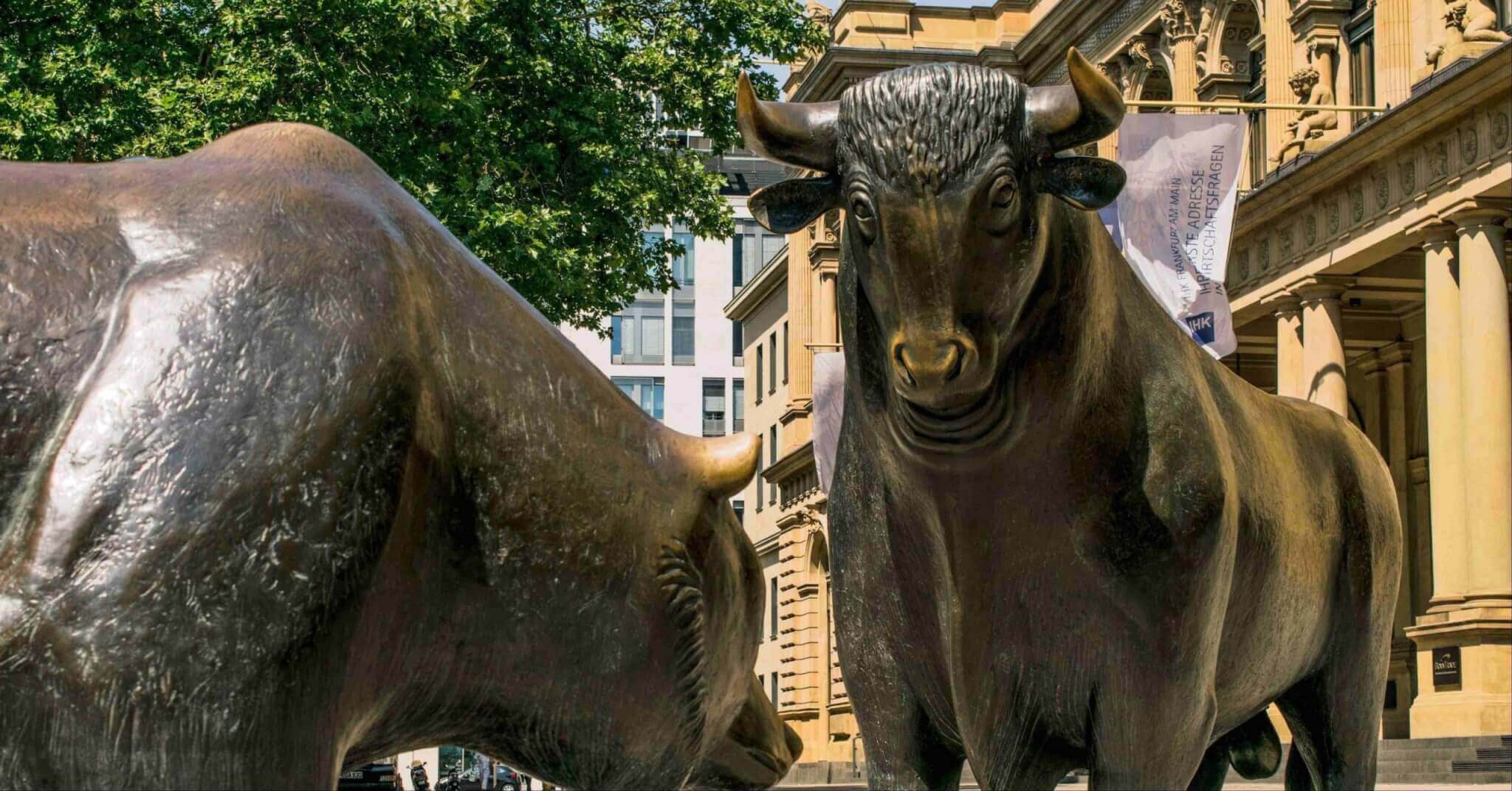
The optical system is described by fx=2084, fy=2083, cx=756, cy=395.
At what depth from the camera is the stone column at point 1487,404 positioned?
2964 cm

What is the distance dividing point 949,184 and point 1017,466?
2.21 ft

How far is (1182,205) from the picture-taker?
2019 centimetres

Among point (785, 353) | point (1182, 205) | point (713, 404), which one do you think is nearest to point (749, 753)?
point (1182, 205)

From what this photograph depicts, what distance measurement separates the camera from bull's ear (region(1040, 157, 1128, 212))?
3.47 meters

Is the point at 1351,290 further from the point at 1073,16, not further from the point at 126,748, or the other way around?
the point at 126,748

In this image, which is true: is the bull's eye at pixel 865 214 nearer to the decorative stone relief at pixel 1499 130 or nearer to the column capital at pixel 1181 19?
the decorative stone relief at pixel 1499 130

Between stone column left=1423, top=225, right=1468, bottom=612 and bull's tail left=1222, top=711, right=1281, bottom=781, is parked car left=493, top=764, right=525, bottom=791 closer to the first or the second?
stone column left=1423, top=225, right=1468, bottom=612

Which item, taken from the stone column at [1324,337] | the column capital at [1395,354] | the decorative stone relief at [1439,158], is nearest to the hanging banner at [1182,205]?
the decorative stone relief at [1439,158]

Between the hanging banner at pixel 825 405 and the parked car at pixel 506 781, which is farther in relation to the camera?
the parked car at pixel 506 781

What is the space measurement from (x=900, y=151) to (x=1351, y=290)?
36205 mm

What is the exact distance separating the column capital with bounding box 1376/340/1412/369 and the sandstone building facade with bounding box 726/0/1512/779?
0.03 m

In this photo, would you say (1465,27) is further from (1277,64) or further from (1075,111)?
(1075,111)

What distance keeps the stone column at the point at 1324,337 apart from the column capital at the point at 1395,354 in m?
6.89

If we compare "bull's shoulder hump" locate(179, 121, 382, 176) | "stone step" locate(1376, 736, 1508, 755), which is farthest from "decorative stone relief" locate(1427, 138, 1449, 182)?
"bull's shoulder hump" locate(179, 121, 382, 176)
